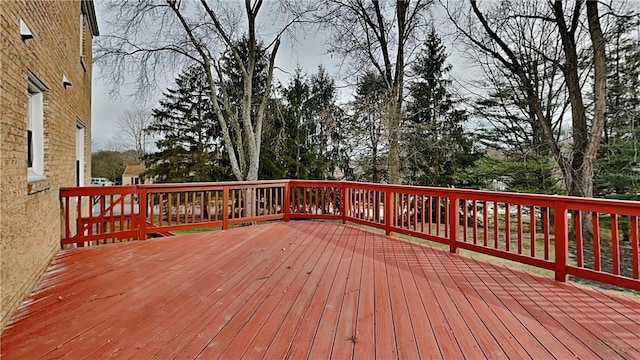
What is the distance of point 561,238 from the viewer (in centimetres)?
322

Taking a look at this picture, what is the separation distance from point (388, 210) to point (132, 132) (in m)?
18.6

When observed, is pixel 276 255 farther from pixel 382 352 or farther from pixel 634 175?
pixel 634 175

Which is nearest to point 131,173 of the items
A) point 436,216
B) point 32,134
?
point 32,134

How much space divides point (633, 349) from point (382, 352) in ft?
5.33

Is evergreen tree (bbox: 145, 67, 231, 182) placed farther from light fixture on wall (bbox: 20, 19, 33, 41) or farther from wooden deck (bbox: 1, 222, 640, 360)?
light fixture on wall (bbox: 20, 19, 33, 41)

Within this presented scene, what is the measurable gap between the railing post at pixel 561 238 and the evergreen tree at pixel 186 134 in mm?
13163

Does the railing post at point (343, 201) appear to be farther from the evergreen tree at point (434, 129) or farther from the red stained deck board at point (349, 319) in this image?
the evergreen tree at point (434, 129)

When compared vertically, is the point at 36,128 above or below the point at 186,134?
below

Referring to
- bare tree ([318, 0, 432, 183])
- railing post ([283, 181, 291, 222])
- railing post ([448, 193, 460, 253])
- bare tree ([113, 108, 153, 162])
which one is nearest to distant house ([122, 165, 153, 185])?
bare tree ([113, 108, 153, 162])

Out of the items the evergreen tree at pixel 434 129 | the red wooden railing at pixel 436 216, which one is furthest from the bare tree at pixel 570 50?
the evergreen tree at pixel 434 129

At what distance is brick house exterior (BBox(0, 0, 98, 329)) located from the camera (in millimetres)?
2244

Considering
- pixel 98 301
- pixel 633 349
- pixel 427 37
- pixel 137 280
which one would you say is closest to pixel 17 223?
pixel 98 301

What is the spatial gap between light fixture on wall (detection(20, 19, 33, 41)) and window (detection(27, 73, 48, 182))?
2.18 feet

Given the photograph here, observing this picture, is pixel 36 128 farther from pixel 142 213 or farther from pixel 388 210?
pixel 388 210
